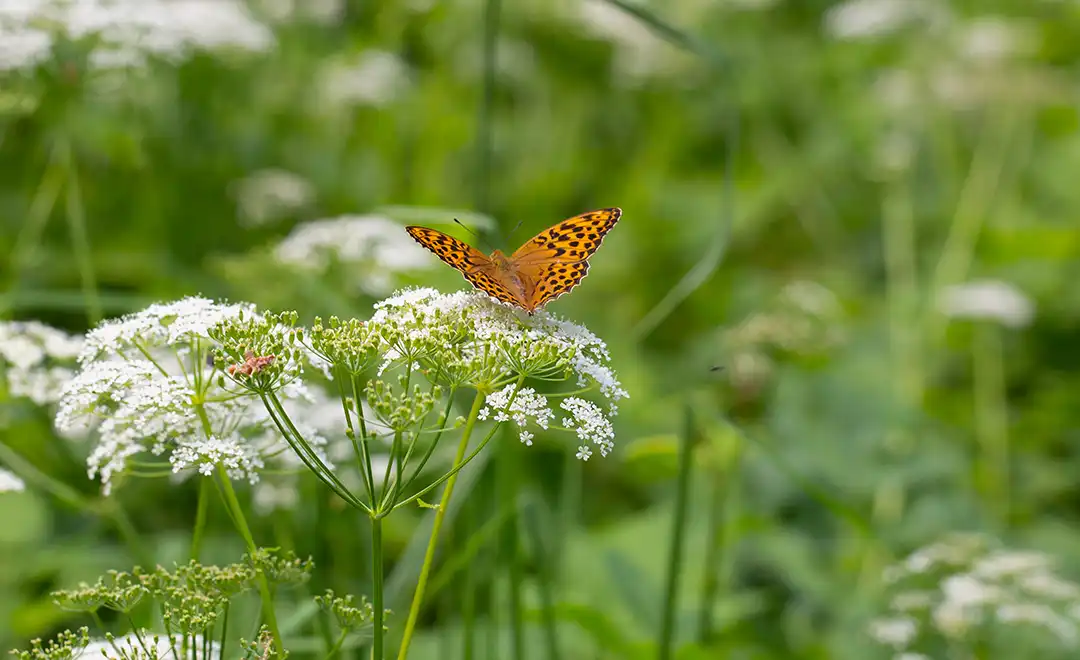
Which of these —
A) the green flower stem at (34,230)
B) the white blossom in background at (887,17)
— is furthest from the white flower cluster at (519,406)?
the white blossom in background at (887,17)

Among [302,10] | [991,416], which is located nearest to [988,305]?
[991,416]

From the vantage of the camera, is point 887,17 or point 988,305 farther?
point 887,17

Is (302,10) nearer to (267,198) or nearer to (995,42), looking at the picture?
(267,198)

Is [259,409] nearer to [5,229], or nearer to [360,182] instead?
[5,229]

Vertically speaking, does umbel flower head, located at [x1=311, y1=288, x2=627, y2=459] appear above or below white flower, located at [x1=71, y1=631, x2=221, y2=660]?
above

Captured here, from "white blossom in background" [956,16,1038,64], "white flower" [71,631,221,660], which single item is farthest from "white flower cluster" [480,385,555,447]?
"white blossom in background" [956,16,1038,64]

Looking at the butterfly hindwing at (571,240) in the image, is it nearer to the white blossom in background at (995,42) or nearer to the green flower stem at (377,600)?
the green flower stem at (377,600)

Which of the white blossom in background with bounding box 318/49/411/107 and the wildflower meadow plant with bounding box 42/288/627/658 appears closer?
the wildflower meadow plant with bounding box 42/288/627/658

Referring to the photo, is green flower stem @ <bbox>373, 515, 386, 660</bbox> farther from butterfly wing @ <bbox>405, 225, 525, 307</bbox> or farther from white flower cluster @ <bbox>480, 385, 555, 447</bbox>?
butterfly wing @ <bbox>405, 225, 525, 307</bbox>
